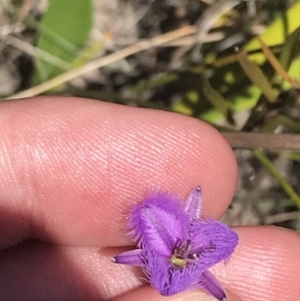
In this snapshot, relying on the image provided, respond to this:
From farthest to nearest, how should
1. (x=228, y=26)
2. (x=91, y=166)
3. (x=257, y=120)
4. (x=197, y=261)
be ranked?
(x=228, y=26)
(x=257, y=120)
(x=91, y=166)
(x=197, y=261)

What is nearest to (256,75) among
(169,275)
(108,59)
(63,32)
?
(108,59)

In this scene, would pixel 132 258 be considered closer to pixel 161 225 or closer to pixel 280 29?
pixel 161 225

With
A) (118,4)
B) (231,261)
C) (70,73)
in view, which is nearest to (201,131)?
(231,261)

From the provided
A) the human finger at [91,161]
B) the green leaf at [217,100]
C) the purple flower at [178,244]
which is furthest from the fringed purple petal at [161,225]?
the green leaf at [217,100]

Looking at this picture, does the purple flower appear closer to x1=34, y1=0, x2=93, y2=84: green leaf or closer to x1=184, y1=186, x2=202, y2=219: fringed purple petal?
x1=184, y1=186, x2=202, y2=219: fringed purple petal

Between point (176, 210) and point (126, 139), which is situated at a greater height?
point (126, 139)

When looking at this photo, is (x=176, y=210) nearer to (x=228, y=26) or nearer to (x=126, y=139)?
(x=126, y=139)

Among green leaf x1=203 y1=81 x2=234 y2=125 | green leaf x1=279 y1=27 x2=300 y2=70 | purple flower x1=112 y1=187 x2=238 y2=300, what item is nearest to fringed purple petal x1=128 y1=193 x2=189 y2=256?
purple flower x1=112 y1=187 x2=238 y2=300
